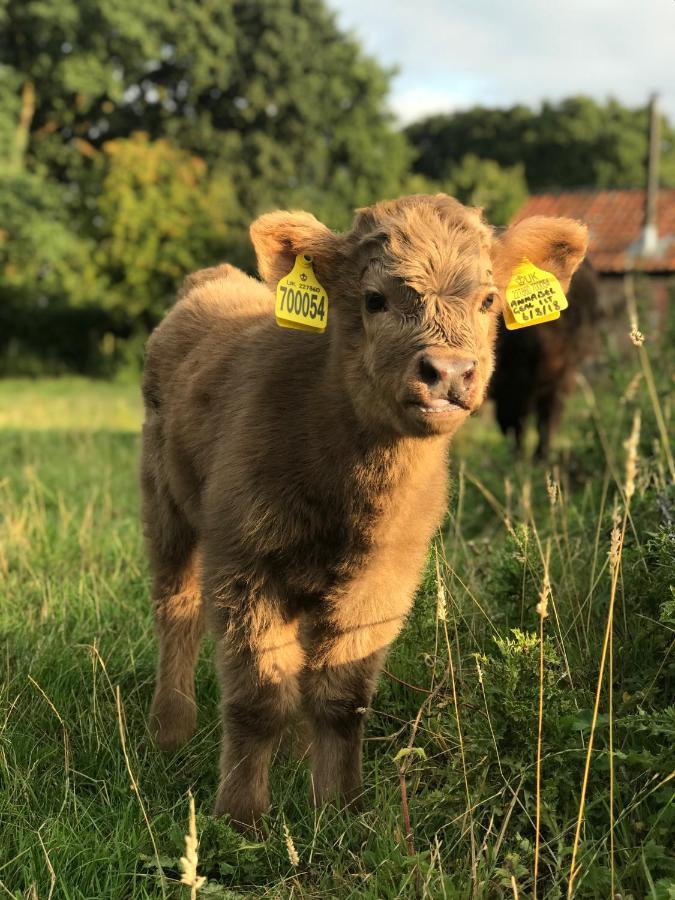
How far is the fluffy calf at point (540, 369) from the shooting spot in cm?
884

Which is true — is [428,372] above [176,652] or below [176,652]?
above

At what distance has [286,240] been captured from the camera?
315 centimetres

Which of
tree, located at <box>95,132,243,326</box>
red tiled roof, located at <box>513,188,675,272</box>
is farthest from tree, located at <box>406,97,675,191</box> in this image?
tree, located at <box>95,132,243,326</box>

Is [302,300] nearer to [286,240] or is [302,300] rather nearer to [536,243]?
[286,240]

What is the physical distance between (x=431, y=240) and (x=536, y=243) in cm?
66

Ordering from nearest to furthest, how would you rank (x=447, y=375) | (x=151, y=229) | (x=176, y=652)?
(x=447, y=375) → (x=176, y=652) → (x=151, y=229)

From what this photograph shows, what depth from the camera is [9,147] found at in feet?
77.1

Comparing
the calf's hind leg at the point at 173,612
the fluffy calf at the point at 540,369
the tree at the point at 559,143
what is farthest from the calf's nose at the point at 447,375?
the tree at the point at 559,143

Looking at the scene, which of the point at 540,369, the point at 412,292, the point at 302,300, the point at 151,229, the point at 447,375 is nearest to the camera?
the point at 447,375

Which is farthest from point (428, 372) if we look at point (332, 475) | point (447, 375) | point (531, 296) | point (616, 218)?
point (616, 218)

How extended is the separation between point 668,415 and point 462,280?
281 centimetres

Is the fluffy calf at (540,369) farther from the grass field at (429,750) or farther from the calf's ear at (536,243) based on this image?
the calf's ear at (536,243)

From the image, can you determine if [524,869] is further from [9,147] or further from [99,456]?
[9,147]

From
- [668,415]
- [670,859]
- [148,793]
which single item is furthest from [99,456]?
[670,859]
